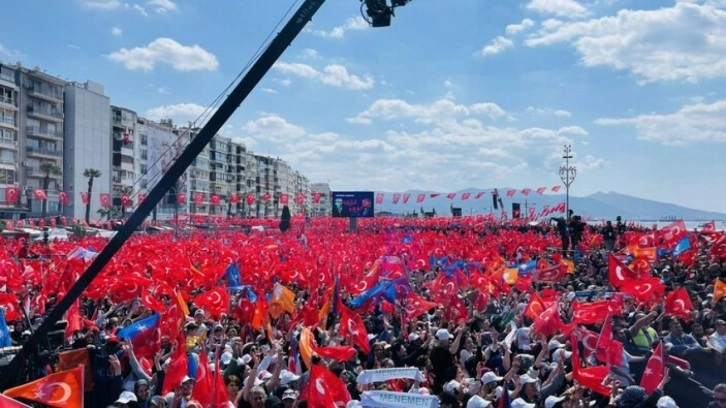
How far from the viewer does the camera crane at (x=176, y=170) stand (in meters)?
7.58

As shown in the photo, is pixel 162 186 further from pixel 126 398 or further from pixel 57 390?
pixel 126 398

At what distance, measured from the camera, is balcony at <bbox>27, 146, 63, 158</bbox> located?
78.7 m

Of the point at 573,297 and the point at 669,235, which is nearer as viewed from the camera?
the point at 573,297

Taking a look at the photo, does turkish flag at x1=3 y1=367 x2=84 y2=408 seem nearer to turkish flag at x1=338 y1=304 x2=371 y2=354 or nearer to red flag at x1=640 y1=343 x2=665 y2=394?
turkish flag at x1=338 y1=304 x2=371 y2=354

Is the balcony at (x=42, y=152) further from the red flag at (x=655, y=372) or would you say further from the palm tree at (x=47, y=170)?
the red flag at (x=655, y=372)

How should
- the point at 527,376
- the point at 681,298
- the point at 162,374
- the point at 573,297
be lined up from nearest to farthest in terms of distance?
1. the point at 527,376
2. the point at 162,374
3. the point at 681,298
4. the point at 573,297

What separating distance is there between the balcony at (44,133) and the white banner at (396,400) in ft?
268

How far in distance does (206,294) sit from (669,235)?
1802 centimetres

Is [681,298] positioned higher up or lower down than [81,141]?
lower down

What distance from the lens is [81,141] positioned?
85.2m

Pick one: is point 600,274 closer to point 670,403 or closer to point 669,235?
point 669,235

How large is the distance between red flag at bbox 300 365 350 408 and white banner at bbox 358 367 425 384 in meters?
0.28

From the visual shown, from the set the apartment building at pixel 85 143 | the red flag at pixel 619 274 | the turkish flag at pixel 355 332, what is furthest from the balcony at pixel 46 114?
the turkish flag at pixel 355 332

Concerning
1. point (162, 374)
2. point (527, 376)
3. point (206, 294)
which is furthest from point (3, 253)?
point (527, 376)
